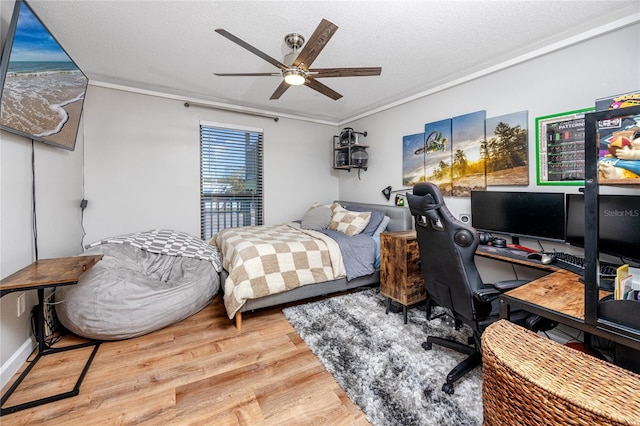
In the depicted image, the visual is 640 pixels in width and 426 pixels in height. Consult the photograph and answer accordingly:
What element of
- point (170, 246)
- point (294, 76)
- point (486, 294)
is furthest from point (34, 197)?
point (486, 294)

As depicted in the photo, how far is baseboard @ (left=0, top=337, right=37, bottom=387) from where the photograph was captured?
1.65m

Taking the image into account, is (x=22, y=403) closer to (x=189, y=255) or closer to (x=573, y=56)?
(x=189, y=255)

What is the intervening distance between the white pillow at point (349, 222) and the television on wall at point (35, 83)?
293 centimetres

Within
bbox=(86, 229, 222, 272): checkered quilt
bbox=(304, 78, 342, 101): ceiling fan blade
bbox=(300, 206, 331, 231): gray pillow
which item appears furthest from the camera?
bbox=(300, 206, 331, 231): gray pillow

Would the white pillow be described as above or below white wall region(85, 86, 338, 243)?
below

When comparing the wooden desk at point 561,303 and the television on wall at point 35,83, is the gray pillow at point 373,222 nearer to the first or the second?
the wooden desk at point 561,303

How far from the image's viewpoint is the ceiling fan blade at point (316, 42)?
1.61 m

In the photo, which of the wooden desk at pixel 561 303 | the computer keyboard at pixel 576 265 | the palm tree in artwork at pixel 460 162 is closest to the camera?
the wooden desk at pixel 561 303

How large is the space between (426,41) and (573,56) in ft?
3.90

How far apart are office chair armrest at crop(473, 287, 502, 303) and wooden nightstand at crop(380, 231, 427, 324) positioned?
0.94 m

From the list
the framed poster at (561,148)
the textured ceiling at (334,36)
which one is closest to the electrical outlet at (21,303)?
the textured ceiling at (334,36)

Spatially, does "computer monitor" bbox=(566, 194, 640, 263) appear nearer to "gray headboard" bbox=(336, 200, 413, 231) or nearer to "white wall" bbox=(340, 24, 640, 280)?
"white wall" bbox=(340, 24, 640, 280)

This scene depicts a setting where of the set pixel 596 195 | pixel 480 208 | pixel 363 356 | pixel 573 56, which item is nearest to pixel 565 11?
pixel 573 56

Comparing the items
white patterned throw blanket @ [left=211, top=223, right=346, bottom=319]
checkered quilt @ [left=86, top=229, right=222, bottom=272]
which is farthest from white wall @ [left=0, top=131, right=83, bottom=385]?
white patterned throw blanket @ [left=211, top=223, right=346, bottom=319]
